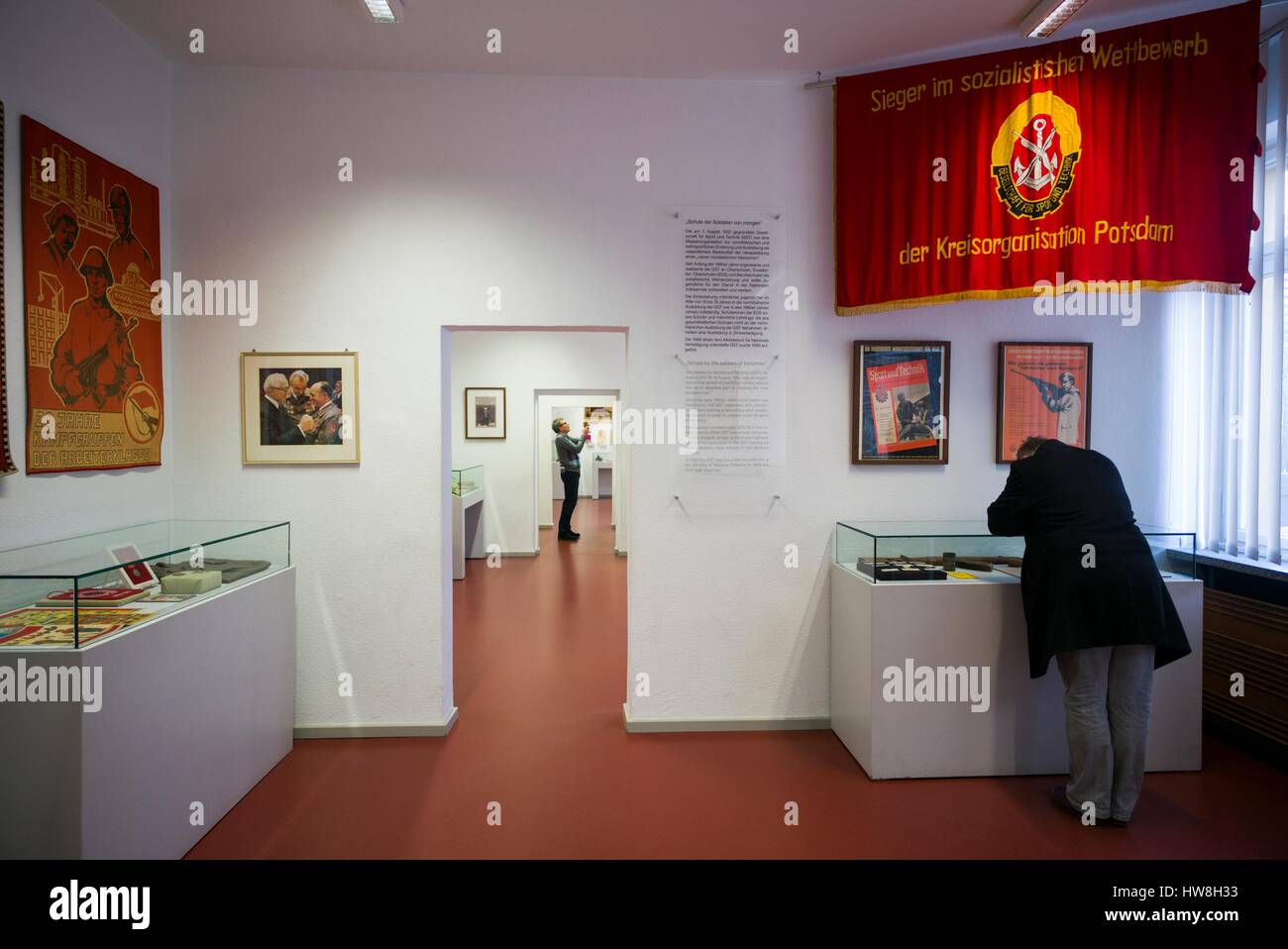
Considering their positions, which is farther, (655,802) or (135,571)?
(655,802)

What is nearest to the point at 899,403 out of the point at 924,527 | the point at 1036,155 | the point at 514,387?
the point at 924,527

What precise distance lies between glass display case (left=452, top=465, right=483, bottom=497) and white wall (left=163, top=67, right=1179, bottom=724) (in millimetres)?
4457

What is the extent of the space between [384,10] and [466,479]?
21.4 feet

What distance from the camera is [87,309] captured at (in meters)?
3.40

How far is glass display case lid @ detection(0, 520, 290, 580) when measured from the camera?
9.27ft

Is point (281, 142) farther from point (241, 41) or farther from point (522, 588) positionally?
point (522, 588)

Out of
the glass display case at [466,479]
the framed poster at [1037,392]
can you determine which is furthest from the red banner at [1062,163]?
the glass display case at [466,479]

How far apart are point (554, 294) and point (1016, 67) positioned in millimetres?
2788

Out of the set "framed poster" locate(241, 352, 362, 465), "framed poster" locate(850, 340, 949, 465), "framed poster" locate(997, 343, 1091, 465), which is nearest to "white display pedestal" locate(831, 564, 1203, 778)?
"framed poster" locate(850, 340, 949, 465)

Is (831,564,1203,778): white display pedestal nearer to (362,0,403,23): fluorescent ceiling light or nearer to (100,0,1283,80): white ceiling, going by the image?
(100,0,1283,80): white ceiling

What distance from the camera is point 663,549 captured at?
14.1ft

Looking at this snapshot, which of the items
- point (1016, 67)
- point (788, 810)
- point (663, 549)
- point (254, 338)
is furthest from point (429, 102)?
point (788, 810)

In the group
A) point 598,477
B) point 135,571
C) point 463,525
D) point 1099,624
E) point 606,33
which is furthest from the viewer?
point 598,477

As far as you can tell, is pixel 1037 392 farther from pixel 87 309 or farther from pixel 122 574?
pixel 87 309
